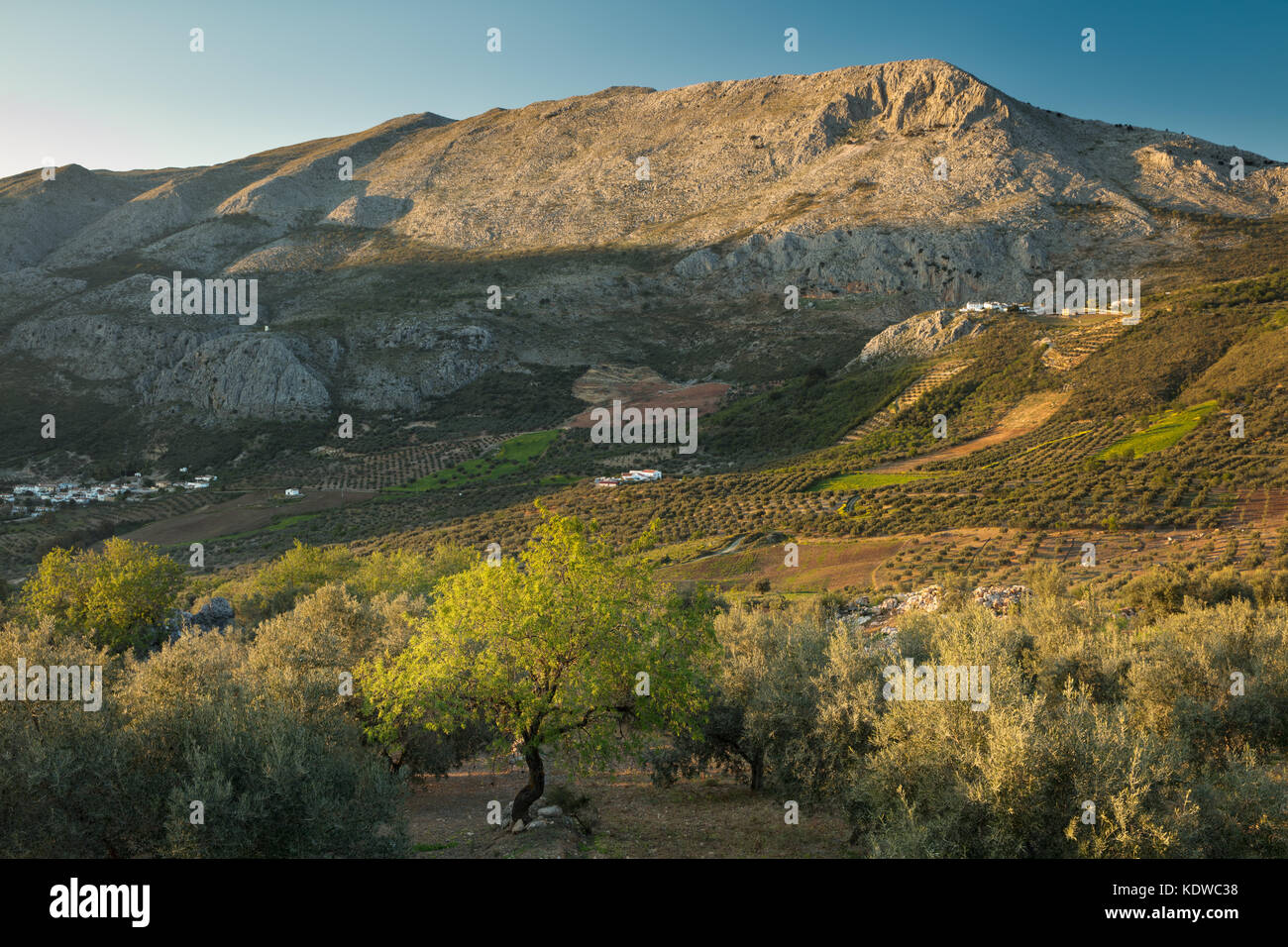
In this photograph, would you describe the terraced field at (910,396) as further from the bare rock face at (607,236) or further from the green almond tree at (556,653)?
the green almond tree at (556,653)

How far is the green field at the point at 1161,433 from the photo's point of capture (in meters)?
57.0

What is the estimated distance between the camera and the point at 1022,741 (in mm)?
10453

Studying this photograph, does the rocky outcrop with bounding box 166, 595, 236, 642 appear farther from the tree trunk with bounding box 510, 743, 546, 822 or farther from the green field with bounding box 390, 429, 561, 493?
the green field with bounding box 390, 429, 561, 493

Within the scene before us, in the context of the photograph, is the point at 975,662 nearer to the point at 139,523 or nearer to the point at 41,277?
the point at 139,523

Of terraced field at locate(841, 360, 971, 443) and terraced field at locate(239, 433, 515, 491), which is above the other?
terraced field at locate(841, 360, 971, 443)

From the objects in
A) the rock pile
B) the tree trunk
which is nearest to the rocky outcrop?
the tree trunk

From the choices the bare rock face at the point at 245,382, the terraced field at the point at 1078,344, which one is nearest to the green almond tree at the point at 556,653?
the terraced field at the point at 1078,344

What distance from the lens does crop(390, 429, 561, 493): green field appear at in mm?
85312

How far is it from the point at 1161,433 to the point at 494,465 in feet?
222

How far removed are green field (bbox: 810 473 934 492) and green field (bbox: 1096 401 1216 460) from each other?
14463mm

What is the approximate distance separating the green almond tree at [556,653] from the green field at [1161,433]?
181 ft

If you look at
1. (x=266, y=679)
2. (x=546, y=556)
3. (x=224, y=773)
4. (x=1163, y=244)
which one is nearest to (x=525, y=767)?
(x=266, y=679)

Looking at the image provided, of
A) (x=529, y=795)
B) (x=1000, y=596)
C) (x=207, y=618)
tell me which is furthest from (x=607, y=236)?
(x=529, y=795)

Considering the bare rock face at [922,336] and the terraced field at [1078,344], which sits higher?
the bare rock face at [922,336]
